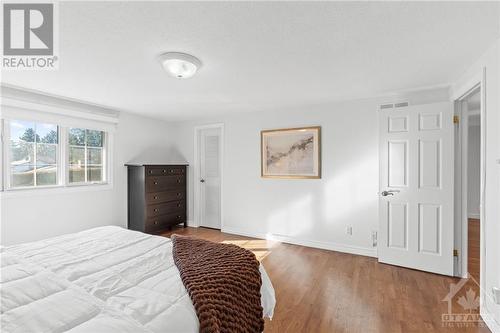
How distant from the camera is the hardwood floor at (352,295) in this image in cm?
195

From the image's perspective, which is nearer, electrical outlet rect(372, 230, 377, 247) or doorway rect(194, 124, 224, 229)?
electrical outlet rect(372, 230, 377, 247)

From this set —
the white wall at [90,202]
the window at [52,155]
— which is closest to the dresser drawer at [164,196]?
the white wall at [90,202]

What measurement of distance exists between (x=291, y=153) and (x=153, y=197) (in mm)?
2459

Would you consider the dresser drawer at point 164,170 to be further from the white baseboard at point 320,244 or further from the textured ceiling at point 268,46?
the white baseboard at point 320,244

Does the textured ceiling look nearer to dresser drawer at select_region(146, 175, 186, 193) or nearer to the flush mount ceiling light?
the flush mount ceiling light

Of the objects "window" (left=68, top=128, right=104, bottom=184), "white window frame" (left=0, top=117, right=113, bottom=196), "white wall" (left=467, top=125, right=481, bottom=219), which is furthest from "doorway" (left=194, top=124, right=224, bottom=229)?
"white wall" (left=467, top=125, right=481, bottom=219)

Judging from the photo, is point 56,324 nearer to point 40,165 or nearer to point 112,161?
point 40,165

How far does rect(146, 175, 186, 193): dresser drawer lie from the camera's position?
4211 mm

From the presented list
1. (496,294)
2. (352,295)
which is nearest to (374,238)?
(352,295)

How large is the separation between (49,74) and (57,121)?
110 cm

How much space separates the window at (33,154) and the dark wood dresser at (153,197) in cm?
108

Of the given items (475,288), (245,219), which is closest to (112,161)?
(245,219)

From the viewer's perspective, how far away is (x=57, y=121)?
341 centimetres

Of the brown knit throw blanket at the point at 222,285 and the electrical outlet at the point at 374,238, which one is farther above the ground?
the brown knit throw blanket at the point at 222,285
